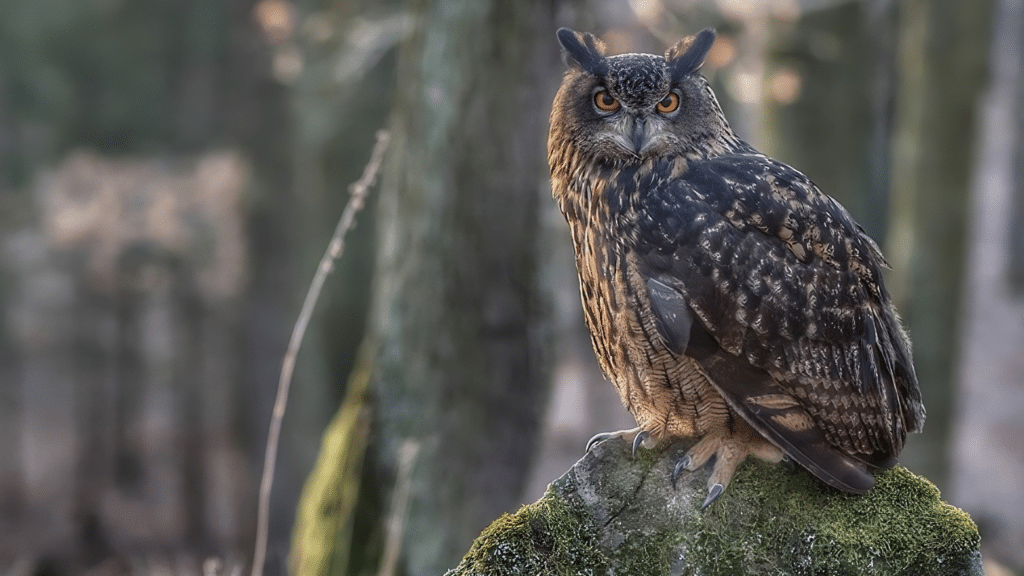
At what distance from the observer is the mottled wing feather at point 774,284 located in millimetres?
2309

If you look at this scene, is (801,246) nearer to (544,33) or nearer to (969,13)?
(544,33)

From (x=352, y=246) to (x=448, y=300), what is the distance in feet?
13.1

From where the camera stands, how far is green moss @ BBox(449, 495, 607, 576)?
2059mm

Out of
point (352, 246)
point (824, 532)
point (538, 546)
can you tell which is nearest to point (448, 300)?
point (538, 546)

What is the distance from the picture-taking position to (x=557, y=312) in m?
4.54

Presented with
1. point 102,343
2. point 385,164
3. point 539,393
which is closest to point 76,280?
point 102,343

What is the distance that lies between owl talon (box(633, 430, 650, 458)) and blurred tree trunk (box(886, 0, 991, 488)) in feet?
16.4

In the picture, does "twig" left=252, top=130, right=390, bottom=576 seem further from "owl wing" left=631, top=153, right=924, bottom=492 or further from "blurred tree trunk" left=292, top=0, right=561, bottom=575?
"blurred tree trunk" left=292, top=0, right=561, bottom=575

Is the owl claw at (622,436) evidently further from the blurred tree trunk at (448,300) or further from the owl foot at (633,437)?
the blurred tree trunk at (448,300)

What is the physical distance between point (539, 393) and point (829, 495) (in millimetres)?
2308

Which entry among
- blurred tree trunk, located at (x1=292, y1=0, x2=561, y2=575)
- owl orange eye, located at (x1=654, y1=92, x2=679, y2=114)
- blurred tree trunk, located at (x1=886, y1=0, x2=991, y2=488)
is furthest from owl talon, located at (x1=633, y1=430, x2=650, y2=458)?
blurred tree trunk, located at (x1=886, y1=0, x2=991, y2=488)

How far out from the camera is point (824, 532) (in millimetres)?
2205

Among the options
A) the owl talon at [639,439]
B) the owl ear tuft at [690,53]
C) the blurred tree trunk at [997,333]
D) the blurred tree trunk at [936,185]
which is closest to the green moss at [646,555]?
the owl talon at [639,439]

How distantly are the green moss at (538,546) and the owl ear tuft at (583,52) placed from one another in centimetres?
118
